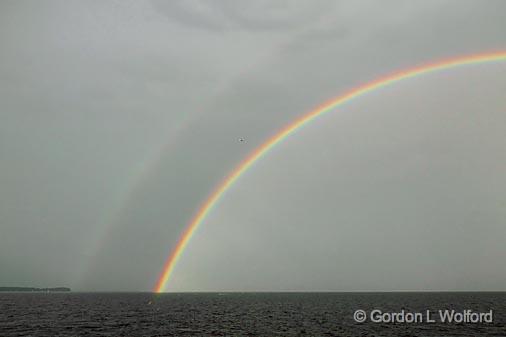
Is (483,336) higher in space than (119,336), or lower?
higher

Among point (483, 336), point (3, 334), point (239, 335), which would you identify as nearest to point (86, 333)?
point (3, 334)

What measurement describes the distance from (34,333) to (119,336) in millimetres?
13086

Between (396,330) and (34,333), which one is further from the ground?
(396,330)

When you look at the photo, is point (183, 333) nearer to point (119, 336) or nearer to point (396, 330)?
point (119, 336)

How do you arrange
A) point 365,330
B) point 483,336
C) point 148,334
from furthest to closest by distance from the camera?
1. point 365,330
2. point 148,334
3. point 483,336

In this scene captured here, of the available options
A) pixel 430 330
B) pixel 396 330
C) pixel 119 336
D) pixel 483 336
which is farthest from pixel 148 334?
pixel 483 336

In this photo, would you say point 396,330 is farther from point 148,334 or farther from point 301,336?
point 148,334

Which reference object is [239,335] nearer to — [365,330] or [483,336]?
[365,330]

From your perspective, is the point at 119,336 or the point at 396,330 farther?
the point at 396,330

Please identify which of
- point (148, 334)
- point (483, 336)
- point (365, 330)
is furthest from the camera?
point (365, 330)

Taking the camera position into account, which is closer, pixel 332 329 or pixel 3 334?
pixel 3 334

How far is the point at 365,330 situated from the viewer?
228ft

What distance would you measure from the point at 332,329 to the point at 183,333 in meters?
22.9

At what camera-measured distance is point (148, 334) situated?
213 ft
